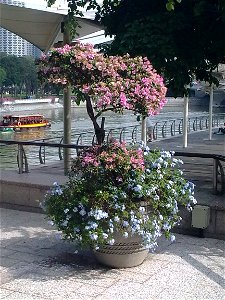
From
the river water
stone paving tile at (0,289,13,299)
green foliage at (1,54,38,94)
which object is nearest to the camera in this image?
stone paving tile at (0,289,13,299)

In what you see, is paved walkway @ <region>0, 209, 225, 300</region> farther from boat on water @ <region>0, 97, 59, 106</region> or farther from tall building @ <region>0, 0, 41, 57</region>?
boat on water @ <region>0, 97, 59, 106</region>

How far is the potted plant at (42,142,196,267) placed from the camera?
4.89 metres

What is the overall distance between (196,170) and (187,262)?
379cm

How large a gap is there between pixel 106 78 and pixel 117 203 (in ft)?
4.10

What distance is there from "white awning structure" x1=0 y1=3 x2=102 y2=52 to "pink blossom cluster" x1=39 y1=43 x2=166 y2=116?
4153mm

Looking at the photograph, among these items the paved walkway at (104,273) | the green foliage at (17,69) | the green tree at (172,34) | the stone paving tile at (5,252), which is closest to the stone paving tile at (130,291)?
the paved walkway at (104,273)

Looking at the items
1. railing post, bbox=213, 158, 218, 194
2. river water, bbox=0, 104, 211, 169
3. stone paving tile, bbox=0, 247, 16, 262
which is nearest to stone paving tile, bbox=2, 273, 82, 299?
stone paving tile, bbox=0, 247, 16, 262

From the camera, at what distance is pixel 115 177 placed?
5121 millimetres

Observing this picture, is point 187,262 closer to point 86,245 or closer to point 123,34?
point 86,245

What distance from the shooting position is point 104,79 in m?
4.95

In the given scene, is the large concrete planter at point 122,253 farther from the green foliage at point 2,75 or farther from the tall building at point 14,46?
the green foliage at point 2,75

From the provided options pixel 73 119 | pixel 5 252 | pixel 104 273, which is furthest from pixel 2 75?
pixel 104 273

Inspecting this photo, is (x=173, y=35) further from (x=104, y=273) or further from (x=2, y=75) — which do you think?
(x=2, y=75)

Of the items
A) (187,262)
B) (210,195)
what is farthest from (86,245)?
(210,195)
